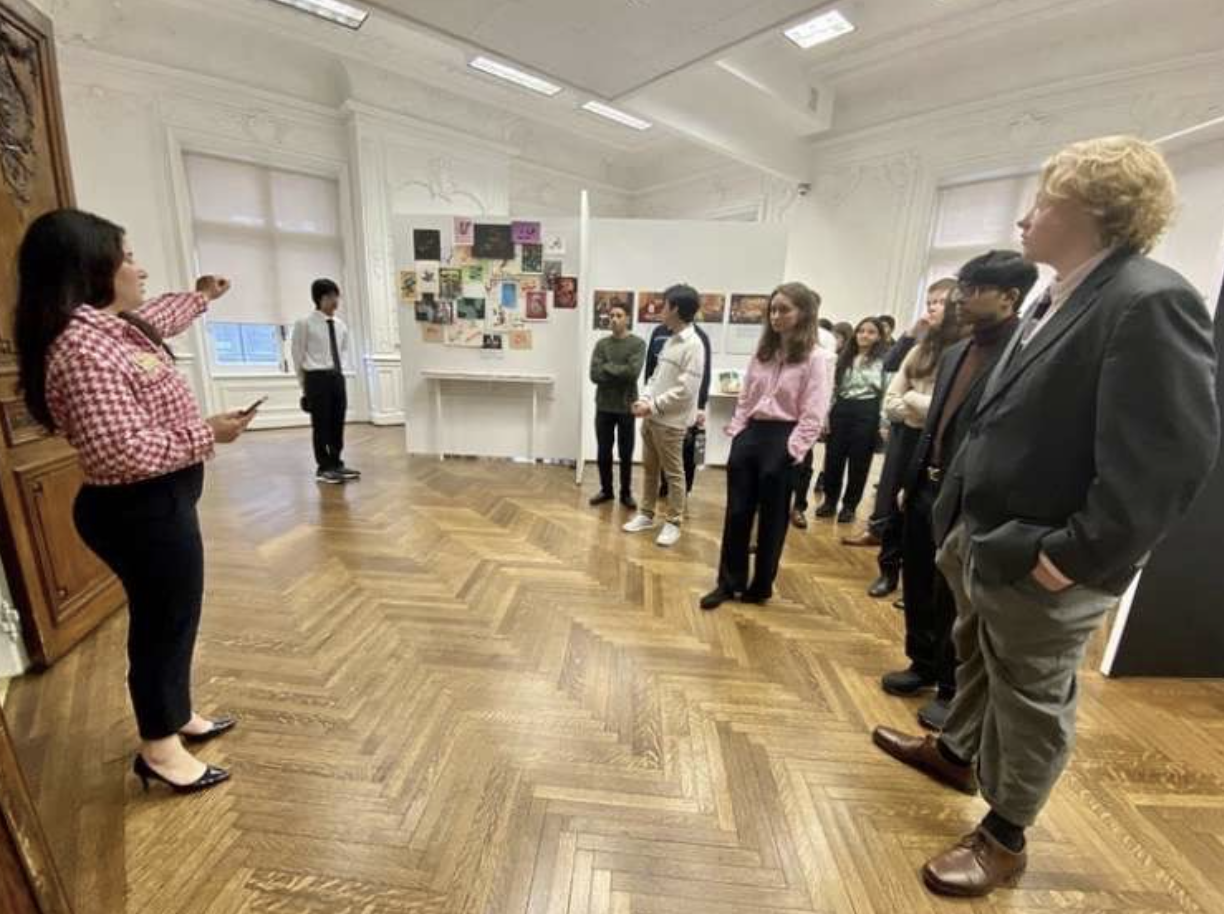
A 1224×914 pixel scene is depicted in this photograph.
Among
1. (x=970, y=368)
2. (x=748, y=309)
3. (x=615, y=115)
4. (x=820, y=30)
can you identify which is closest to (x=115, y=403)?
(x=970, y=368)

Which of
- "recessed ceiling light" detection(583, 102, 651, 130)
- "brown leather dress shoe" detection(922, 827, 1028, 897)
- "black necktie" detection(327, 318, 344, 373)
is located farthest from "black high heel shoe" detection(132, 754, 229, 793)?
"recessed ceiling light" detection(583, 102, 651, 130)

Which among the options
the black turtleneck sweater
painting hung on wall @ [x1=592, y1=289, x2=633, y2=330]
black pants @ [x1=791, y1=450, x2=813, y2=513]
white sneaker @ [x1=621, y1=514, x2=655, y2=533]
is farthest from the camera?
painting hung on wall @ [x1=592, y1=289, x2=633, y2=330]

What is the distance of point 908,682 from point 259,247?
7977mm

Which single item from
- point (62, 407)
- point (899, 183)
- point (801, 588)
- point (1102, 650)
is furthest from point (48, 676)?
point (899, 183)

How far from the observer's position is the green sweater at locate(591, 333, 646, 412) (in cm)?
395

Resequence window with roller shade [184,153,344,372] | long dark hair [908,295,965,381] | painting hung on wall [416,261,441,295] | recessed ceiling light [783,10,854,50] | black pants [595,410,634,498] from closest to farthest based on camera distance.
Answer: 1. long dark hair [908,295,965,381]
2. black pants [595,410,634,498]
3. recessed ceiling light [783,10,854,50]
4. painting hung on wall [416,261,441,295]
5. window with roller shade [184,153,344,372]

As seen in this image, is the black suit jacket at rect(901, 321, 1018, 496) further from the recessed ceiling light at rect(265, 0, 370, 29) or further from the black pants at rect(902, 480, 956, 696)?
the recessed ceiling light at rect(265, 0, 370, 29)

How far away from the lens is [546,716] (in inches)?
75.7

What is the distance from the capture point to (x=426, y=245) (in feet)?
16.3

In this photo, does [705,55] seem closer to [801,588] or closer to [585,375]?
[585,375]

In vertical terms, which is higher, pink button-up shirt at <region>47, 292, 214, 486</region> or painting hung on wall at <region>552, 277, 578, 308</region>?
painting hung on wall at <region>552, 277, 578, 308</region>

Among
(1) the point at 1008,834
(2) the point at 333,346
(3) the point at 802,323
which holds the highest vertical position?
(3) the point at 802,323

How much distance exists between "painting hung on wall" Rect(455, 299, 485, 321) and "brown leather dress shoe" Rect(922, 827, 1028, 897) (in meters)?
4.95

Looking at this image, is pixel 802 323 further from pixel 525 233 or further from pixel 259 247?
pixel 259 247
